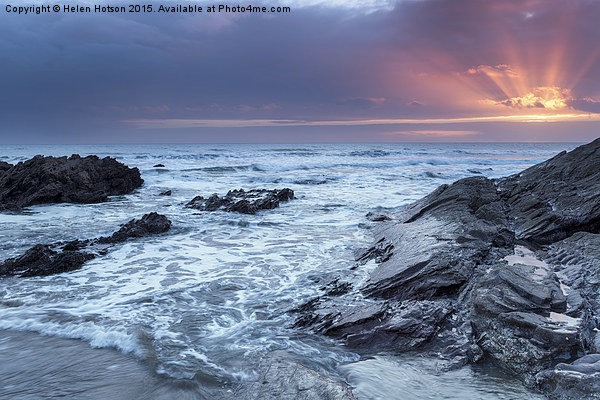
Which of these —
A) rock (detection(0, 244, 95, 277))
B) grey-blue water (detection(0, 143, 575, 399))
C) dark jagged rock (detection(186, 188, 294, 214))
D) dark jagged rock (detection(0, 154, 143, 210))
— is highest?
dark jagged rock (detection(0, 154, 143, 210))

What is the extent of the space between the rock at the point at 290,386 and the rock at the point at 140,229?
8.21m

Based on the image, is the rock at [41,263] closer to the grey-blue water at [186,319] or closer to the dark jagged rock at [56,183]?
the grey-blue water at [186,319]

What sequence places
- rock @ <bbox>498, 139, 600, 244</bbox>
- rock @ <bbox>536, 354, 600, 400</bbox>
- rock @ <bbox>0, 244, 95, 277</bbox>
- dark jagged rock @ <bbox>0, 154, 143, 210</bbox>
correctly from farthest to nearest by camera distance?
1. dark jagged rock @ <bbox>0, 154, 143, 210</bbox>
2. rock @ <bbox>0, 244, 95, 277</bbox>
3. rock @ <bbox>498, 139, 600, 244</bbox>
4. rock @ <bbox>536, 354, 600, 400</bbox>

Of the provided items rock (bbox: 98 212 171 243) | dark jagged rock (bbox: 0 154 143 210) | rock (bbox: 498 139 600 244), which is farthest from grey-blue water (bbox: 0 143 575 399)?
dark jagged rock (bbox: 0 154 143 210)

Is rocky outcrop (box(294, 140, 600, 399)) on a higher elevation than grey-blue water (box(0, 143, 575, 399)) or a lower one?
higher

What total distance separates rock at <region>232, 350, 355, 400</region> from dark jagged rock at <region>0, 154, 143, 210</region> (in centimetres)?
1704

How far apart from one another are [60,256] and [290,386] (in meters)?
7.45

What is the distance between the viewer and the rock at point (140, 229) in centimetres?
1104

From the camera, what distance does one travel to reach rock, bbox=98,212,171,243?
11039mm

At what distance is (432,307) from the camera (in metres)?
5.35

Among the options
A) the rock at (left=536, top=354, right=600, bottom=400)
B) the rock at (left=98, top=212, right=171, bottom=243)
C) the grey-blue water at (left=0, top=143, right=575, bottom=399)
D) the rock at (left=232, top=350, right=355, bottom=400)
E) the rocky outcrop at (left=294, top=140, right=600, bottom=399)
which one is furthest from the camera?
the rock at (left=98, top=212, right=171, bottom=243)

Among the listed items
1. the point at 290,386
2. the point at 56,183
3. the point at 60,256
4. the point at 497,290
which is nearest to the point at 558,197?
the point at 497,290

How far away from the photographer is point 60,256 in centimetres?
883

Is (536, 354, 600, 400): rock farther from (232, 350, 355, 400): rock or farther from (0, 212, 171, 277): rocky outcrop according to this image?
(0, 212, 171, 277): rocky outcrop
